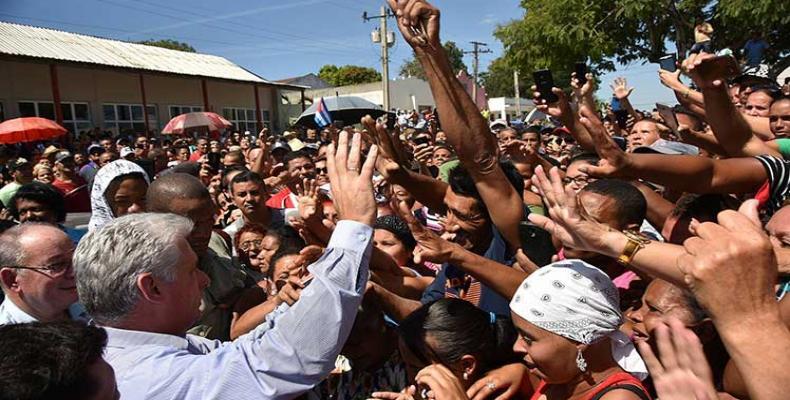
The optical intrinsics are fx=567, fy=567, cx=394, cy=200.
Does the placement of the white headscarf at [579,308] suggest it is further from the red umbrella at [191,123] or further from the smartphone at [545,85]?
the red umbrella at [191,123]

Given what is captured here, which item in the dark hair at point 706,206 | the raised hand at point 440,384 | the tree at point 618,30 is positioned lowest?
the raised hand at point 440,384

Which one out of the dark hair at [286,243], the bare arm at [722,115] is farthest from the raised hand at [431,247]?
the bare arm at [722,115]

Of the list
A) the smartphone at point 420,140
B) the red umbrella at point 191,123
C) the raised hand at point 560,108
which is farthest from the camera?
the red umbrella at point 191,123

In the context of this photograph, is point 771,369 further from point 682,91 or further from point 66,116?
point 66,116

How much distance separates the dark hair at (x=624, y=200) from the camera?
265 cm

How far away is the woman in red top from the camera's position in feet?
5.68

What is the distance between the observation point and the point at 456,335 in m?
2.14

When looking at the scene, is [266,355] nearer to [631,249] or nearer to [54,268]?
[631,249]

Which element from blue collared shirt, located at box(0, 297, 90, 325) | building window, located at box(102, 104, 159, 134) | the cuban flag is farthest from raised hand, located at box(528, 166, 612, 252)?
building window, located at box(102, 104, 159, 134)

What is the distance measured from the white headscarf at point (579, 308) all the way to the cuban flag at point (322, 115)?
10.3m

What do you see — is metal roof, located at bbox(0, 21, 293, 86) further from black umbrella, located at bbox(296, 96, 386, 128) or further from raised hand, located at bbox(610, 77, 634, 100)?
raised hand, located at bbox(610, 77, 634, 100)

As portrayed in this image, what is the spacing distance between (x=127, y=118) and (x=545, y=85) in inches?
801

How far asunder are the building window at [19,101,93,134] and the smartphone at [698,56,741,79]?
62.9 feet

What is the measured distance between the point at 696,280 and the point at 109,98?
21.9 m
